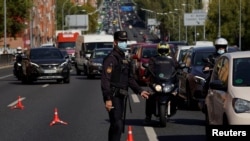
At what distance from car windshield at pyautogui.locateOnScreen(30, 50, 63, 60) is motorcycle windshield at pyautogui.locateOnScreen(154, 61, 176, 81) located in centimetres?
1987

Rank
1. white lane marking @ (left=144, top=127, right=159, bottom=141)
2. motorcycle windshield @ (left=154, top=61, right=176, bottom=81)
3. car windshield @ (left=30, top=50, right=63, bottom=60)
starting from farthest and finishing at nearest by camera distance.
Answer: car windshield @ (left=30, top=50, right=63, bottom=60)
motorcycle windshield @ (left=154, top=61, right=176, bottom=81)
white lane marking @ (left=144, top=127, right=159, bottom=141)

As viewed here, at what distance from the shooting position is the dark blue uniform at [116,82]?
11273 millimetres

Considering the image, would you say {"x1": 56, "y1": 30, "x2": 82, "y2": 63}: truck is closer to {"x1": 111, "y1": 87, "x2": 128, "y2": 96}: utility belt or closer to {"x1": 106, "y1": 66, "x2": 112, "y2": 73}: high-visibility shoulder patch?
{"x1": 111, "y1": 87, "x2": 128, "y2": 96}: utility belt

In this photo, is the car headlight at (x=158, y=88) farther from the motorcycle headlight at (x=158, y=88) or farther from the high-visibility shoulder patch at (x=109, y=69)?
the high-visibility shoulder patch at (x=109, y=69)

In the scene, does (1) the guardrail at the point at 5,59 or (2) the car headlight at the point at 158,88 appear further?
(1) the guardrail at the point at 5,59

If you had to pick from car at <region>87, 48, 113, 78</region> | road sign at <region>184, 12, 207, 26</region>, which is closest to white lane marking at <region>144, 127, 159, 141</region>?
car at <region>87, 48, 113, 78</region>

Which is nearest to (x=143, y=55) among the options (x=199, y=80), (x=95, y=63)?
(x=95, y=63)

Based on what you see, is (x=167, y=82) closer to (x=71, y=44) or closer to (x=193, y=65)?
(x=193, y=65)

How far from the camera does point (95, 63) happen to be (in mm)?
40375

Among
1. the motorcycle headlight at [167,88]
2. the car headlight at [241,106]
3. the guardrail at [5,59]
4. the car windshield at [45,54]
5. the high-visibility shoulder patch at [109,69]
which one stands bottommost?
the guardrail at [5,59]

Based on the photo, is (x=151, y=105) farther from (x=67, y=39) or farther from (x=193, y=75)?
(x=67, y=39)

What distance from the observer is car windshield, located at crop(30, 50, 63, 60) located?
36281 mm

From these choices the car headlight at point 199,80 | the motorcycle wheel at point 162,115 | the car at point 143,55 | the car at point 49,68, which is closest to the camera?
the motorcycle wheel at point 162,115

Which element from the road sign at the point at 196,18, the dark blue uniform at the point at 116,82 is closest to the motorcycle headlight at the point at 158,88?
the dark blue uniform at the point at 116,82
